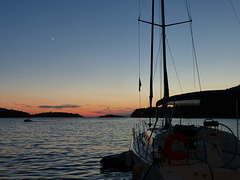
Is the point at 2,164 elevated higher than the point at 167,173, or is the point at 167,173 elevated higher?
the point at 167,173

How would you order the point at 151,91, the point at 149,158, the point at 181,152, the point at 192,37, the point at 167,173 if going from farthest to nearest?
the point at 151,91
the point at 192,37
the point at 149,158
the point at 181,152
the point at 167,173

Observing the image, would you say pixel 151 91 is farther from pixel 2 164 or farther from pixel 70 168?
pixel 2 164

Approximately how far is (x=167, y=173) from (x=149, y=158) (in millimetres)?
2040

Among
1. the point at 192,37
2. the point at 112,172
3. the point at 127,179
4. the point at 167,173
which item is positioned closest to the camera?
the point at 167,173

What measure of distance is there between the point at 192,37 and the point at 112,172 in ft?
35.3

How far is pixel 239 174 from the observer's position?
20.1 ft

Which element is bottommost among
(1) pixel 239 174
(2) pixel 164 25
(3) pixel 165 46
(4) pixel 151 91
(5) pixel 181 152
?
(1) pixel 239 174

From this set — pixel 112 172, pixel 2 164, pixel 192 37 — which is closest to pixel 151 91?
pixel 192 37

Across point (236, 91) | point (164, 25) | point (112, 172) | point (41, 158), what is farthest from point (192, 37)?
point (41, 158)

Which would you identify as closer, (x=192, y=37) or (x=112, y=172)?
(x=112, y=172)

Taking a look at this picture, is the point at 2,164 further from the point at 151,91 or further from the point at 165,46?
the point at 165,46

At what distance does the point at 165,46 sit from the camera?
16469mm

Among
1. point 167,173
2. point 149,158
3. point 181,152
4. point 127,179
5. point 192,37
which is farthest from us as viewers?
point 192,37

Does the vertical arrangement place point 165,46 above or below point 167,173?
above
